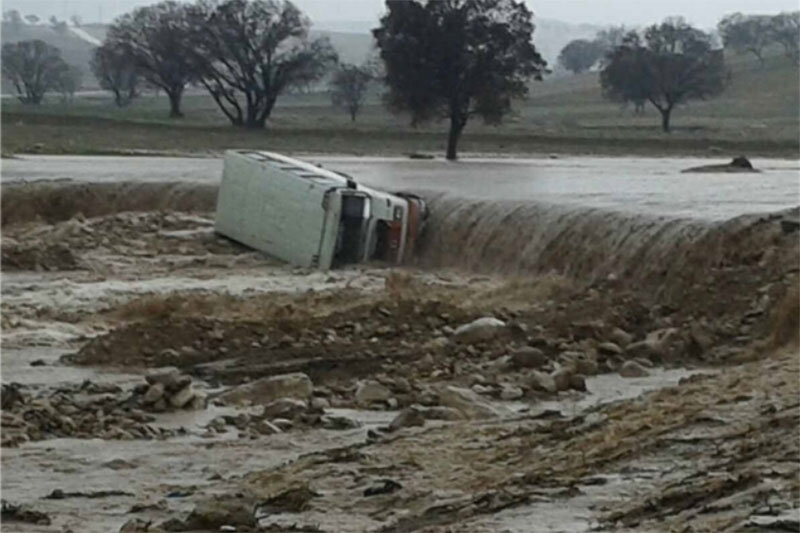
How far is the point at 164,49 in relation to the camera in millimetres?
86688

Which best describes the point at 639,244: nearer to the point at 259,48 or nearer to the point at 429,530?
the point at 429,530

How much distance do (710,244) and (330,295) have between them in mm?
4937

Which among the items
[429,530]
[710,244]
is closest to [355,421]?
[429,530]

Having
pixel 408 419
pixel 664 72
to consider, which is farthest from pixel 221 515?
pixel 664 72

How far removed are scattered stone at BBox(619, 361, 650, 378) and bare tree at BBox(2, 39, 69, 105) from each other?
10738 centimetres

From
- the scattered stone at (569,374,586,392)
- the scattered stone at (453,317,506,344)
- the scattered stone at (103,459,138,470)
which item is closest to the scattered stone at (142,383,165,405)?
the scattered stone at (103,459,138,470)

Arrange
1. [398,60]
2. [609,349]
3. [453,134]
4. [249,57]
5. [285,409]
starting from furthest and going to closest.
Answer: [249,57] < [453,134] < [398,60] < [609,349] < [285,409]

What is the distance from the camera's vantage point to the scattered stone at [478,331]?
1944 centimetres

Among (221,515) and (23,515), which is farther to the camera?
(23,515)

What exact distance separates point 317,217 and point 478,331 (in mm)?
12080

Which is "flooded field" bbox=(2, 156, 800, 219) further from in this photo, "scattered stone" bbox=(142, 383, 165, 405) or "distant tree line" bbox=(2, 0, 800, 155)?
"scattered stone" bbox=(142, 383, 165, 405)

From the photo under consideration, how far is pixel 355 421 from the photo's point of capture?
1506 cm

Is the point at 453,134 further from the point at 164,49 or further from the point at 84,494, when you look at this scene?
the point at 84,494

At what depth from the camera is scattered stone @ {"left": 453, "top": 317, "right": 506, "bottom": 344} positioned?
19438 mm
